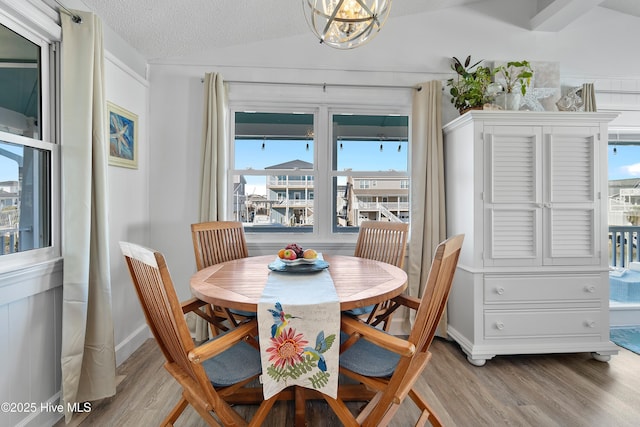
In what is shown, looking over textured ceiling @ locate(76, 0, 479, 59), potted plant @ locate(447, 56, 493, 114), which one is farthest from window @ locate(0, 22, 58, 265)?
potted plant @ locate(447, 56, 493, 114)

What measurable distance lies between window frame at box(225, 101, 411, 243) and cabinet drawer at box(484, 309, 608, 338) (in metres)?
1.30

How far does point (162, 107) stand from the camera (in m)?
2.82

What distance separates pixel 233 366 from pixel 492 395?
5.29ft

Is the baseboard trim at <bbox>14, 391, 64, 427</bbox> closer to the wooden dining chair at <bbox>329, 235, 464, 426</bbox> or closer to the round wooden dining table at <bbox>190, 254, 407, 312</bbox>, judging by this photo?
the round wooden dining table at <bbox>190, 254, 407, 312</bbox>

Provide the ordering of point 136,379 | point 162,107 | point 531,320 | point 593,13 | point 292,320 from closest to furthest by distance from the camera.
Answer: point 292,320 → point 136,379 → point 531,320 → point 162,107 → point 593,13

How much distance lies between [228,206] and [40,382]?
68.1 inches

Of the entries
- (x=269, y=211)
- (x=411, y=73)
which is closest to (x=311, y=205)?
(x=269, y=211)

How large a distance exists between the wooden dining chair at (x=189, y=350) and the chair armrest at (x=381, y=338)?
40cm

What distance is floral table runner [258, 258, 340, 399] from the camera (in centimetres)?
129

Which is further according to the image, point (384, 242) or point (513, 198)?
point (384, 242)

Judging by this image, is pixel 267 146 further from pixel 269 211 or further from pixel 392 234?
pixel 392 234

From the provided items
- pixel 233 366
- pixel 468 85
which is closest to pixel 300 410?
pixel 233 366

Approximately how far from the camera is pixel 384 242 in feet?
8.16

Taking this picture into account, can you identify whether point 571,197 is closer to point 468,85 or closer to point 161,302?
point 468,85
